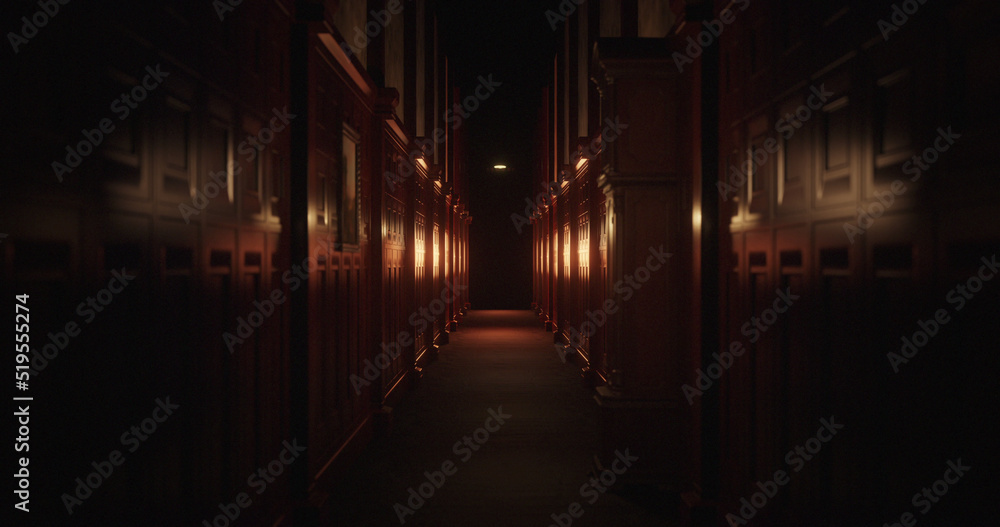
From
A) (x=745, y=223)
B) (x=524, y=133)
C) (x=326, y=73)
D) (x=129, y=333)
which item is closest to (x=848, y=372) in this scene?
(x=745, y=223)

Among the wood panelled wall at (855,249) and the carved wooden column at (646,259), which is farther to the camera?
the carved wooden column at (646,259)

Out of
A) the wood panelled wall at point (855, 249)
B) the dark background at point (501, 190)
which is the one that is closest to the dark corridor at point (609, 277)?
the wood panelled wall at point (855, 249)

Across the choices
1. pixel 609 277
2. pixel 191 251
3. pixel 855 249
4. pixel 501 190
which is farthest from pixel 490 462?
pixel 501 190

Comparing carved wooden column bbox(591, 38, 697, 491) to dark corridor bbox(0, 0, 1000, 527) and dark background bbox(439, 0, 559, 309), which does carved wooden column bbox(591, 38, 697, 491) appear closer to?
dark corridor bbox(0, 0, 1000, 527)

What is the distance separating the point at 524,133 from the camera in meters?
20.2

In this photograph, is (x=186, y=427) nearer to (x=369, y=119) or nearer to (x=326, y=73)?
(x=326, y=73)

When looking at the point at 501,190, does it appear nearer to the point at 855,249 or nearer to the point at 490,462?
the point at 490,462

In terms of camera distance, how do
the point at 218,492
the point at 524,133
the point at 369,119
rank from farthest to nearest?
the point at 524,133 < the point at 369,119 < the point at 218,492

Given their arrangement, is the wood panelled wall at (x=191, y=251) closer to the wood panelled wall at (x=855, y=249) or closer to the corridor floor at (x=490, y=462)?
the corridor floor at (x=490, y=462)

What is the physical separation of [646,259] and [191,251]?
298 cm

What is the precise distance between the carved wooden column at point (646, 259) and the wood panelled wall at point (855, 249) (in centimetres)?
89

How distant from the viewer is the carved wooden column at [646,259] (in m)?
3.98

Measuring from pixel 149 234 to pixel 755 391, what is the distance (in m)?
2.56

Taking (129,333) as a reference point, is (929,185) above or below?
above
